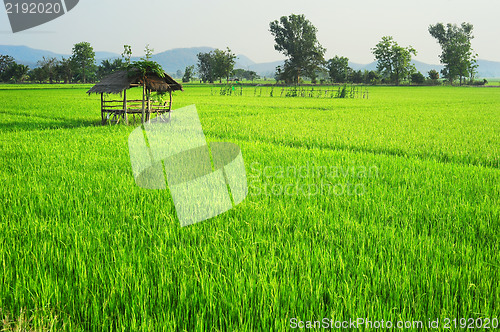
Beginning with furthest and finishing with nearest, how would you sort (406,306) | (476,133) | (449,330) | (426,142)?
(476,133), (426,142), (406,306), (449,330)

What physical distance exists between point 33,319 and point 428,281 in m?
2.26

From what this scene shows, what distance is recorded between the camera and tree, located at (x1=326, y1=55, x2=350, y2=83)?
70312 mm

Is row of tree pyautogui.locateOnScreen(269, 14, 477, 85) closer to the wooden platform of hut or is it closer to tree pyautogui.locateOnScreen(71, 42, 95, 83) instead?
tree pyautogui.locateOnScreen(71, 42, 95, 83)

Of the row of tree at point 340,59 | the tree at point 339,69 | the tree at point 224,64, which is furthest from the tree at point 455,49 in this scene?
the tree at point 224,64

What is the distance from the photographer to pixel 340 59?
70.9m

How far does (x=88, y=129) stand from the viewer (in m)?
11.1

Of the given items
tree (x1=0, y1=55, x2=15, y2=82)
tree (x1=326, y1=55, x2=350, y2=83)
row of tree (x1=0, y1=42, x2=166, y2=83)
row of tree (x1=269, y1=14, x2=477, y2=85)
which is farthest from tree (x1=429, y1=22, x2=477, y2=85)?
tree (x1=0, y1=55, x2=15, y2=82)

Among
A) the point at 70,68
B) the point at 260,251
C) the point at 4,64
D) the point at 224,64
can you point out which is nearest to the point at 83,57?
the point at 70,68

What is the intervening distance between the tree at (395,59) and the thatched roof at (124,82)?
6105cm

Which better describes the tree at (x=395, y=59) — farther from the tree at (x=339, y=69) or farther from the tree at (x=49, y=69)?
the tree at (x=49, y=69)

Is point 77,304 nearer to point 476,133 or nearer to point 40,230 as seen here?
point 40,230

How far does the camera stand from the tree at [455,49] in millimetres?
68938

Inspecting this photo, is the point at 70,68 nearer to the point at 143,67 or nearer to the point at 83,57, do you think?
the point at 83,57

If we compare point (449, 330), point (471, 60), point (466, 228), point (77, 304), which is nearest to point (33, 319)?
point (77, 304)
